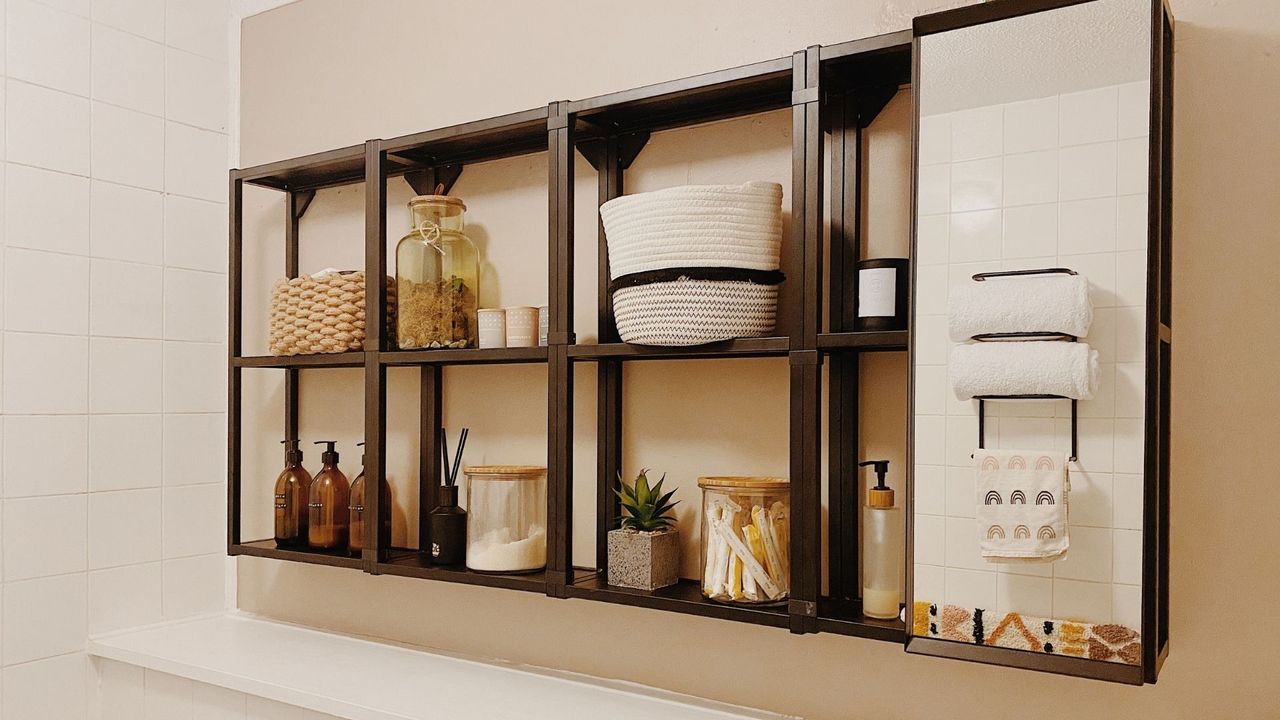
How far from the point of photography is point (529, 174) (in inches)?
70.3

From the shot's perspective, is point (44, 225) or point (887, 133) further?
point (44, 225)

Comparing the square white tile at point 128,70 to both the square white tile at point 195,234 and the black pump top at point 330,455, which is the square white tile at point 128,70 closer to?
the square white tile at point 195,234

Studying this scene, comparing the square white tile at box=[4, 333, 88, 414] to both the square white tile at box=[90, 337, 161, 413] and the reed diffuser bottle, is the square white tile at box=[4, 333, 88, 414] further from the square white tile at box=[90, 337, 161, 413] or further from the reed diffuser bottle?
the reed diffuser bottle

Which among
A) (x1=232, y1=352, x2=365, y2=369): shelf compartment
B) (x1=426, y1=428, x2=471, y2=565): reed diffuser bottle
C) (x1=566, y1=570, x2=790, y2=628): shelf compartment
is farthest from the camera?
(x1=232, y1=352, x2=365, y2=369): shelf compartment

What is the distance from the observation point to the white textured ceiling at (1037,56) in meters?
1.11

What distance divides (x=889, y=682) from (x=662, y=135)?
A: 3.07 ft

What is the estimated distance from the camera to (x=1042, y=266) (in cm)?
114

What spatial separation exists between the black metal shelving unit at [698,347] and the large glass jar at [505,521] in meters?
0.03

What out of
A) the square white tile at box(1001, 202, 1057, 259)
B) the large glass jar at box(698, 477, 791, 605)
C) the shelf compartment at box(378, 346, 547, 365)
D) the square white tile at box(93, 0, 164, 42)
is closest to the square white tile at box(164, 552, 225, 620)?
the shelf compartment at box(378, 346, 547, 365)

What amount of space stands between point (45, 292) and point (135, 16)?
636 mm

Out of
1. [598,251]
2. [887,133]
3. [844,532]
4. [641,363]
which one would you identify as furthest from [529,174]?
[844,532]

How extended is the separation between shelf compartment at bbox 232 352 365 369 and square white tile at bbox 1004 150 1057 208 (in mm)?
1167

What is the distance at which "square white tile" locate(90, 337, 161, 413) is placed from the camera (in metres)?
1.98

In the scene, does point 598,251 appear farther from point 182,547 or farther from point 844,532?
point 182,547
